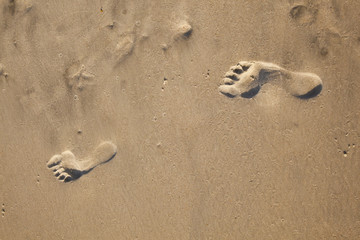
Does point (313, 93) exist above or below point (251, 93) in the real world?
below

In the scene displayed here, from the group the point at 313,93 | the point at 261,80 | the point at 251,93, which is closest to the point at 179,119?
the point at 251,93

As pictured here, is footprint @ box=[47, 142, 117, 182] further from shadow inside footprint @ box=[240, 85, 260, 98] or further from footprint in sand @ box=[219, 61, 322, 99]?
shadow inside footprint @ box=[240, 85, 260, 98]

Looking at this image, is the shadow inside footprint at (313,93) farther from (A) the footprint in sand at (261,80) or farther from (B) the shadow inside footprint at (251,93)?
(B) the shadow inside footprint at (251,93)

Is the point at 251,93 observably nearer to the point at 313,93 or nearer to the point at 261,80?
the point at 261,80

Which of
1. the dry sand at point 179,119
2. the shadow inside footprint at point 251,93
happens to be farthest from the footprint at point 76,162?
the shadow inside footprint at point 251,93

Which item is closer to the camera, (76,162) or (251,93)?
(251,93)

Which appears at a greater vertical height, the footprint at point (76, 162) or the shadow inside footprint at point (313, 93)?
the footprint at point (76, 162)

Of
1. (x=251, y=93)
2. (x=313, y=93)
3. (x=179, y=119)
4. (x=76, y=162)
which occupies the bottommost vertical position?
(x=313, y=93)
